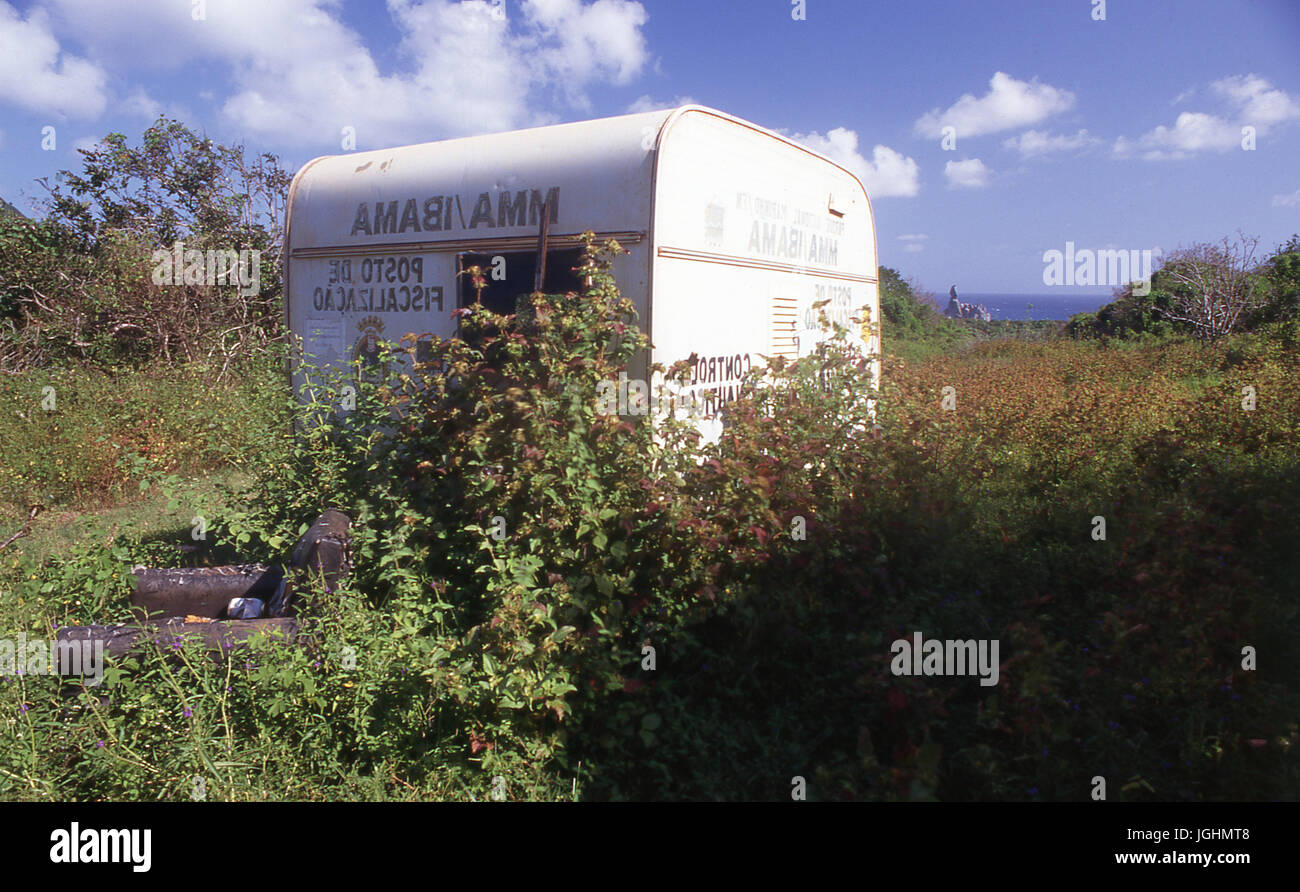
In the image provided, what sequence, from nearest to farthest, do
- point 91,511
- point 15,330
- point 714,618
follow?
point 714,618 < point 91,511 < point 15,330

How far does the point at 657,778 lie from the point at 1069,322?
18735 mm

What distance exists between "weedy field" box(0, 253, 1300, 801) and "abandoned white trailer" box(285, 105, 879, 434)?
0.60 m

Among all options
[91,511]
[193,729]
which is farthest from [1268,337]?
[91,511]

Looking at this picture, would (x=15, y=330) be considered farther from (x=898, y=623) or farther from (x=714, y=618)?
(x=898, y=623)

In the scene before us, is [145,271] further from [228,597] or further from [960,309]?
[960,309]

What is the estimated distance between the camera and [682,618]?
388cm

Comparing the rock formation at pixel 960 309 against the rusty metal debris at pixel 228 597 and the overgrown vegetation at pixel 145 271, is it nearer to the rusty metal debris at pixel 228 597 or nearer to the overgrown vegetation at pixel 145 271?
the overgrown vegetation at pixel 145 271

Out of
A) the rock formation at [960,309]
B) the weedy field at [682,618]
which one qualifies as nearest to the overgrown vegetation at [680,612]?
the weedy field at [682,618]

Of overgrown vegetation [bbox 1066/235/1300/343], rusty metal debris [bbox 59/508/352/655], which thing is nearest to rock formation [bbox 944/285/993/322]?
overgrown vegetation [bbox 1066/235/1300/343]

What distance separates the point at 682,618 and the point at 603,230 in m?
2.40

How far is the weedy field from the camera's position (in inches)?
127

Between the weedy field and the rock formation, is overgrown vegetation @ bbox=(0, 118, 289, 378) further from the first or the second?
the rock formation

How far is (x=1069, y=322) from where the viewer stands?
18.8m

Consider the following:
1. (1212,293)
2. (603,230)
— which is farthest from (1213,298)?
(603,230)
